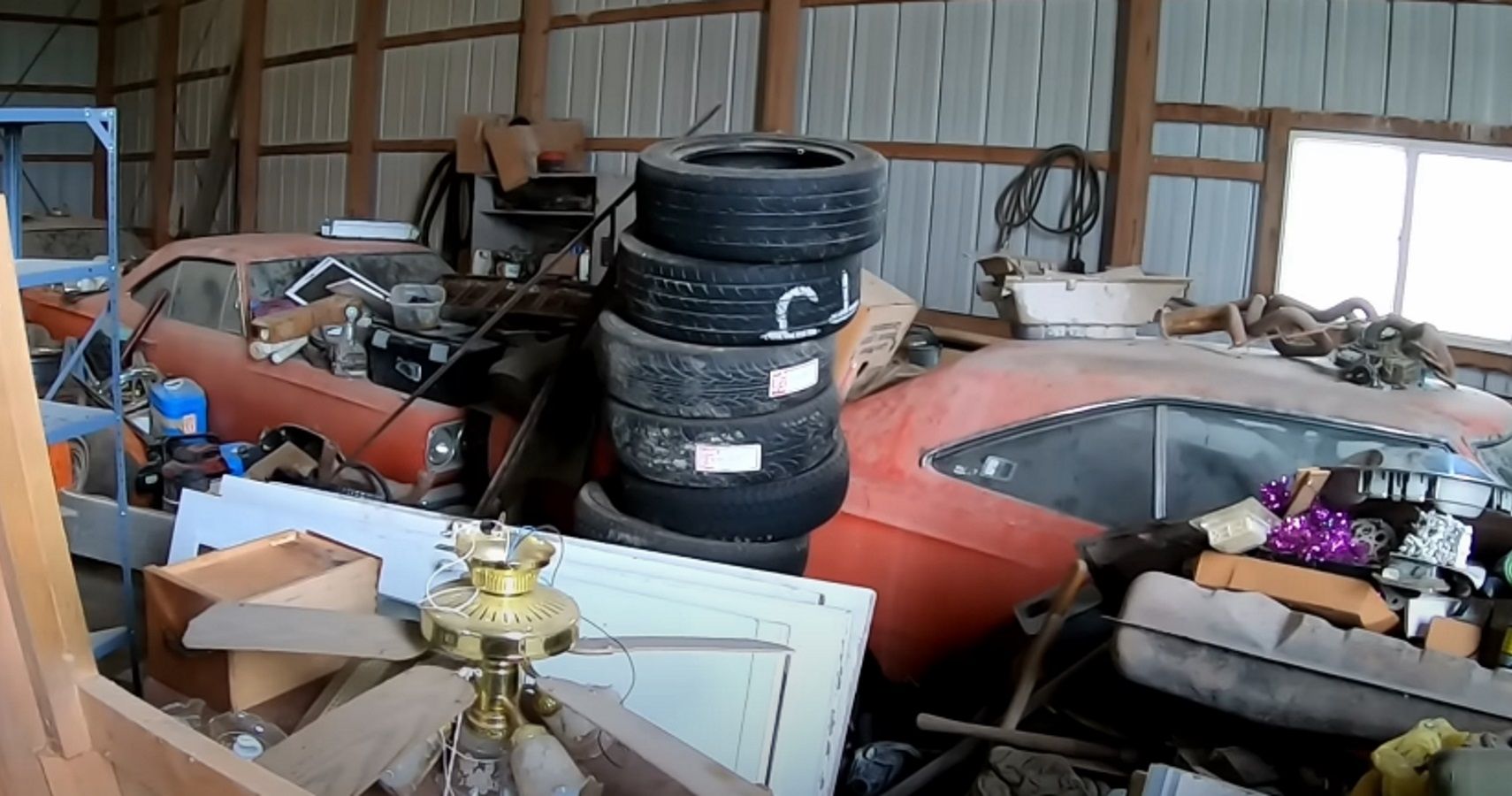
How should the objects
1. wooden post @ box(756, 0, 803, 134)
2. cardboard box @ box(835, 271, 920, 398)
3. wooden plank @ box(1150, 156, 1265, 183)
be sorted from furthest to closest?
wooden post @ box(756, 0, 803, 134) < wooden plank @ box(1150, 156, 1265, 183) < cardboard box @ box(835, 271, 920, 398)

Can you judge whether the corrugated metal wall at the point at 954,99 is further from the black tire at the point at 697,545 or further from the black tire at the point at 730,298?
the black tire at the point at 697,545

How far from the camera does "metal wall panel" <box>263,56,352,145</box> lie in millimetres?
12445

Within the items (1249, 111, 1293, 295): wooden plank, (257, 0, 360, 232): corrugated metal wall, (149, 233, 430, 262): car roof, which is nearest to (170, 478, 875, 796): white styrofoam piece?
(149, 233, 430, 262): car roof

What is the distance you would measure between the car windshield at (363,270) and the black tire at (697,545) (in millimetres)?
2761

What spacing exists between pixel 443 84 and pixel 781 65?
157 inches

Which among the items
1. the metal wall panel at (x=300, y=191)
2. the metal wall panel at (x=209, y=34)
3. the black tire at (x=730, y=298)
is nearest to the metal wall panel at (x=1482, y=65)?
the black tire at (x=730, y=298)

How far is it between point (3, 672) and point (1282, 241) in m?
6.53

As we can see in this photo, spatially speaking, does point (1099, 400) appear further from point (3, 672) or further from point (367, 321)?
point (367, 321)

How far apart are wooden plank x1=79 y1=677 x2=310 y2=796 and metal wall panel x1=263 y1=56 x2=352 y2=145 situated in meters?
11.9

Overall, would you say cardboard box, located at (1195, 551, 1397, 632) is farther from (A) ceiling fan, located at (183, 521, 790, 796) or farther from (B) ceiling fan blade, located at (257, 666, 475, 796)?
(B) ceiling fan blade, located at (257, 666, 475, 796)

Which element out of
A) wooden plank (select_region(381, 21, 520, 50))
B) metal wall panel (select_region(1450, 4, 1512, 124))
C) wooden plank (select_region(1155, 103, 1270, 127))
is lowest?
wooden plank (select_region(1155, 103, 1270, 127))

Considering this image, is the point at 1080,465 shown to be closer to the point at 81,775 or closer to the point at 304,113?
the point at 81,775

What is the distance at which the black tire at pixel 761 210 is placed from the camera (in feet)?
11.1

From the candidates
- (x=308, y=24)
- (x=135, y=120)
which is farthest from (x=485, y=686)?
(x=135, y=120)
